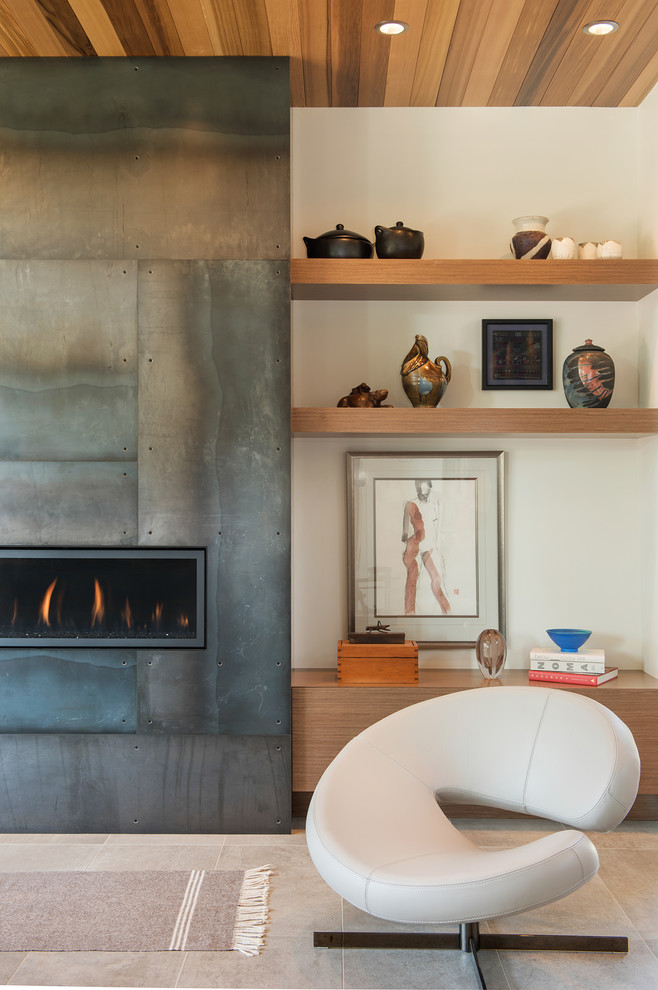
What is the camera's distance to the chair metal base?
2.24 m

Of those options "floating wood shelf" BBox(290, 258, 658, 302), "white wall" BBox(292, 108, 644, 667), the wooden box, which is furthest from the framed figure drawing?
"floating wood shelf" BBox(290, 258, 658, 302)

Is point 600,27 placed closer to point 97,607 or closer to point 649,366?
point 649,366

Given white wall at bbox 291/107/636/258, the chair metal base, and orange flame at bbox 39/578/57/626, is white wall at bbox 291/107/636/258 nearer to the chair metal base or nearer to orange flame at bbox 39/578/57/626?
orange flame at bbox 39/578/57/626

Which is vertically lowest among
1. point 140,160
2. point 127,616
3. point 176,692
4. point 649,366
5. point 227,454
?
point 176,692

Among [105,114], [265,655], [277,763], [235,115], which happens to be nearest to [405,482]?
[265,655]

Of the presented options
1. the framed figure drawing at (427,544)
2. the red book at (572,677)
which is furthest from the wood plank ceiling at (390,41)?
the red book at (572,677)

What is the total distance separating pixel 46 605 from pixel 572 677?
79.3 inches

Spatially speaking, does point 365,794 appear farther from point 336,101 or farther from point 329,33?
point 336,101

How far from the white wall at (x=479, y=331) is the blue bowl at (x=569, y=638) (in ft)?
0.69

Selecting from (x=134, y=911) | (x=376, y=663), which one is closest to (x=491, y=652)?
(x=376, y=663)

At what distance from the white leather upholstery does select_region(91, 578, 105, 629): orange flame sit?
1.23m

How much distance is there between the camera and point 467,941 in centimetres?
224

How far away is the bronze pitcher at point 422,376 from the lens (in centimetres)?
336

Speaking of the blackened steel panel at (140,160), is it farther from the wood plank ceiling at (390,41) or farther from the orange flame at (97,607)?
the orange flame at (97,607)
